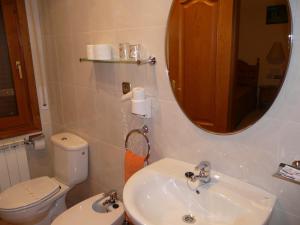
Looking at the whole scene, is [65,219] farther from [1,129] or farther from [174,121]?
[1,129]

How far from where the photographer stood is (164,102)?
4.39 ft

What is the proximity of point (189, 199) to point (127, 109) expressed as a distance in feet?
2.15

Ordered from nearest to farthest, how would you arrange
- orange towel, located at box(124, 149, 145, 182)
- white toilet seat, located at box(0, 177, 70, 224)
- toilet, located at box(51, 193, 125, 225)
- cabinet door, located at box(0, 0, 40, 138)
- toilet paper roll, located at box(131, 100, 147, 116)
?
1. toilet paper roll, located at box(131, 100, 147, 116)
2. orange towel, located at box(124, 149, 145, 182)
3. toilet, located at box(51, 193, 125, 225)
4. white toilet seat, located at box(0, 177, 70, 224)
5. cabinet door, located at box(0, 0, 40, 138)

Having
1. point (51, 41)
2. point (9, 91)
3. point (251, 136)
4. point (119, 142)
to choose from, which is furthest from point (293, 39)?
point (9, 91)

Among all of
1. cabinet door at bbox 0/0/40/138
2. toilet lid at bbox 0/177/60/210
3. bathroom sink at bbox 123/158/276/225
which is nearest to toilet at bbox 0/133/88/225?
toilet lid at bbox 0/177/60/210

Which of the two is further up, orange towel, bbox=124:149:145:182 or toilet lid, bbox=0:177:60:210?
orange towel, bbox=124:149:145:182

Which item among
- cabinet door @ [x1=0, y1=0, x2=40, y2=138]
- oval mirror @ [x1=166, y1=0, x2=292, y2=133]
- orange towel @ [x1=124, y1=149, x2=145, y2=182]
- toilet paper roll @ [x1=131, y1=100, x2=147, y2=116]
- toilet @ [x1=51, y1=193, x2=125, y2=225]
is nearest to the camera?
oval mirror @ [x1=166, y1=0, x2=292, y2=133]

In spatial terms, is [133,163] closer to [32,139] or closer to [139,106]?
[139,106]

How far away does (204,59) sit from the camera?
44.7 inches

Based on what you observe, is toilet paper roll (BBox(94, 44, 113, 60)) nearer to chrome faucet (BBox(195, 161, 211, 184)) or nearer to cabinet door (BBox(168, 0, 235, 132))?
cabinet door (BBox(168, 0, 235, 132))

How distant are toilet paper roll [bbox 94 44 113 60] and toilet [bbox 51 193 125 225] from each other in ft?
3.19

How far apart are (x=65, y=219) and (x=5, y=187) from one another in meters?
0.89

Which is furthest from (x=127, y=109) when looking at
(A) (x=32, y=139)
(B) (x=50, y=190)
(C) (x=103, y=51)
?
(A) (x=32, y=139)

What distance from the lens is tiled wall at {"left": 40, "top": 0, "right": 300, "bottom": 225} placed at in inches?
39.4
